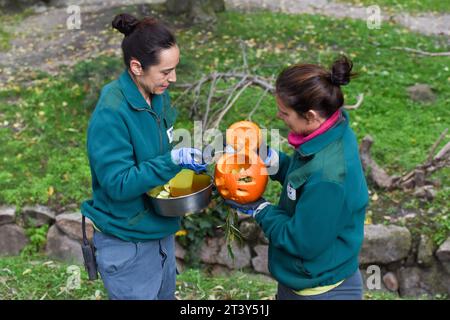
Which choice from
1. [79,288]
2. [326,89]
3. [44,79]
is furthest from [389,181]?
[44,79]

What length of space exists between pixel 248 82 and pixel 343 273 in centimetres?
418

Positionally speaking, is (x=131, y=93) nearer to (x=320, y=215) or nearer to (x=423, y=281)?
(x=320, y=215)

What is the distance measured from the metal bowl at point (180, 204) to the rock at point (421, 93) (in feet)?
16.1

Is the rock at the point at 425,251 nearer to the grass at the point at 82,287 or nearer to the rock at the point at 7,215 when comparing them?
the grass at the point at 82,287

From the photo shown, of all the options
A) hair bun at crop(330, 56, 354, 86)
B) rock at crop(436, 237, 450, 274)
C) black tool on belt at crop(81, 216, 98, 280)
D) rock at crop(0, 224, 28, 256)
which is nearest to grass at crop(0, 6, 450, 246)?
rock at crop(436, 237, 450, 274)

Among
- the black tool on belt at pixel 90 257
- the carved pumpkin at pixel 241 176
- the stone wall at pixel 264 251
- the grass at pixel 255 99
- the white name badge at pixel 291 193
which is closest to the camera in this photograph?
the white name badge at pixel 291 193

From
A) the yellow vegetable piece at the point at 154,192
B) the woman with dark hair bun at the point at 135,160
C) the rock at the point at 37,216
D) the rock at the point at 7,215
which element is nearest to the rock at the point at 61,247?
the rock at the point at 37,216

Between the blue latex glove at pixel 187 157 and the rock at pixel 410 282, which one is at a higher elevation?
the blue latex glove at pixel 187 157

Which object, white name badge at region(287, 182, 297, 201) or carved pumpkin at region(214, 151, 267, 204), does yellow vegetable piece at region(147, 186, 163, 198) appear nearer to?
carved pumpkin at region(214, 151, 267, 204)

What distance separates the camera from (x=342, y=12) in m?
10.3

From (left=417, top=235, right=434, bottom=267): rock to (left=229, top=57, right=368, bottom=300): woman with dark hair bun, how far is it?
99.6 inches

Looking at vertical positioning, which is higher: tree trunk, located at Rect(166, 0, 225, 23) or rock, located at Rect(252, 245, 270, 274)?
tree trunk, located at Rect(166, 0, 225, 23)

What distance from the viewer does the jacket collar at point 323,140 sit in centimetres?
232

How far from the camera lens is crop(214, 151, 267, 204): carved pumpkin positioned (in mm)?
2648
